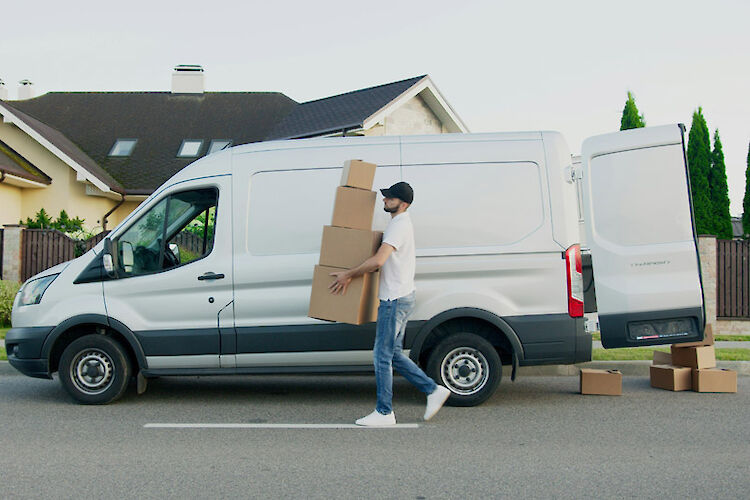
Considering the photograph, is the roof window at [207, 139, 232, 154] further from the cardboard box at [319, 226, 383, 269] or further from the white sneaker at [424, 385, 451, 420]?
the white sneaker at [424, 385, 451, 420]

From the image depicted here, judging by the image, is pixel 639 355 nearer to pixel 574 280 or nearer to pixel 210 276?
pixel 574 280

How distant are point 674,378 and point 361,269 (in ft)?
12.2

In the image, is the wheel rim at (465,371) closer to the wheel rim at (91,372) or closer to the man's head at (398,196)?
the man's head at (398,196)

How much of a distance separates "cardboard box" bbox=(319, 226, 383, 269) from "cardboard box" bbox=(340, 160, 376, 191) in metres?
0.39

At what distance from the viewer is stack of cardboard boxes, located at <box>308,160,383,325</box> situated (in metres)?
6.32

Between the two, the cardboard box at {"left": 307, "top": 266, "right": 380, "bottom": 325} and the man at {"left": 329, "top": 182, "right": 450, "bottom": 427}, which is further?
the cardboard box at {"left": 307, "top": 266, "right": 380, "bottom": 325}

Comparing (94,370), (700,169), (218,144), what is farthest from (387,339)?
(218,144)

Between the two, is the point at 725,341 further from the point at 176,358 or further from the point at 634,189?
the point at 176,358

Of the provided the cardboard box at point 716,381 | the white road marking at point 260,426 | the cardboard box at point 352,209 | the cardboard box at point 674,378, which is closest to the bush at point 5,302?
the white road marking at point 260,426

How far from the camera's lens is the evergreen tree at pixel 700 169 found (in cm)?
1938

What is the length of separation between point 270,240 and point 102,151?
19882 millimetres

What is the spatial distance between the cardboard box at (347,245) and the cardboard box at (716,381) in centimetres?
376

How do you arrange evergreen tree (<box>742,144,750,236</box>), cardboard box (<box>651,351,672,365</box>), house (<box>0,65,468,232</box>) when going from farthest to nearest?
house (<box>0,65,468,232</box>), evergreen tree (<box>742,144,750,236</box>), cardboard box (<box>651,351,672,365</box>)

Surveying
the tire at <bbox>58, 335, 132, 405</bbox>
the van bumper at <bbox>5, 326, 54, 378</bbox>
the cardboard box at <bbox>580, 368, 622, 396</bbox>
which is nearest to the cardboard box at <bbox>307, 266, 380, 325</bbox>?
the tire at <bbox>58, 335, 132, 405</bbox>
